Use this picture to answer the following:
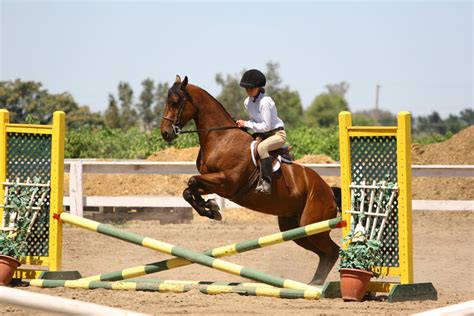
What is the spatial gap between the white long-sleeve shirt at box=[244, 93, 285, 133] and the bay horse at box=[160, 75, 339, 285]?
0.86 ft

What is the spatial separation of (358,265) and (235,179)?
1828mm

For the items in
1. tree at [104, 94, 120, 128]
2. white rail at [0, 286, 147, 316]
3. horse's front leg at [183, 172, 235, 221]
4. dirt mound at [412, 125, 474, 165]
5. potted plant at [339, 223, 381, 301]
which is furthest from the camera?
tree at [104, 94, 120, 128]

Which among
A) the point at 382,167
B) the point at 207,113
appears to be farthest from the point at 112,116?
the point at 382,167

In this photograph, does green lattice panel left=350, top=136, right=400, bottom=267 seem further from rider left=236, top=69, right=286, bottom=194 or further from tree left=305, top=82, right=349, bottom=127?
tree left=305, top=82, right=349, bottom=127

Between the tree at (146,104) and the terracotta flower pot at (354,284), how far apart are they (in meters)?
48.3

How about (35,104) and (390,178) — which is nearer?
(390,178)

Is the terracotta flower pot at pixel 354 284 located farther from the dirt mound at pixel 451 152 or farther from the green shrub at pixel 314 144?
the green shrub at pixel 314 144

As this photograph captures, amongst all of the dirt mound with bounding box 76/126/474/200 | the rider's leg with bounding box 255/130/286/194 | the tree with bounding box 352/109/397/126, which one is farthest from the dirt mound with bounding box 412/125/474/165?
the tree with bounding box 352/109/397/126

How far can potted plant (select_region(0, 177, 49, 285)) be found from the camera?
26.5 feet

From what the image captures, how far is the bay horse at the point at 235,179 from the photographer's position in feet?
28.3

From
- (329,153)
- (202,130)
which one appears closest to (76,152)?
(329,153)

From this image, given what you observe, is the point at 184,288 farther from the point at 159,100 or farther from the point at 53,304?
the point at 159,100

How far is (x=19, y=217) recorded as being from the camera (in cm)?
820

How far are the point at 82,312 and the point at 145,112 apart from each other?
54.2 m
